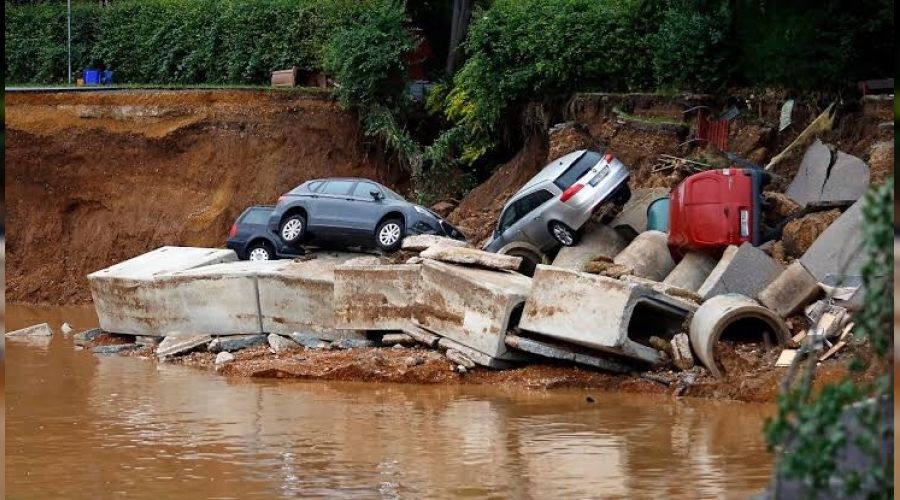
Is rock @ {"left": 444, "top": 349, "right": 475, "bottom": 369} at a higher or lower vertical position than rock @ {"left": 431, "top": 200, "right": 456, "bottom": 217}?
lower

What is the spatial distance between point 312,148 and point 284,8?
465 centimetres

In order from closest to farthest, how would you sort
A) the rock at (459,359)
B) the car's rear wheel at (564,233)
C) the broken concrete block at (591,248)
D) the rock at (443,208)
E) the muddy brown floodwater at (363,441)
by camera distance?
the muddy brown floodwater at (363,441)
the rock at (459,359)
the broken concrete block at (591,248)
the car's rear wheel at (564,233)
the rock at (443,208)

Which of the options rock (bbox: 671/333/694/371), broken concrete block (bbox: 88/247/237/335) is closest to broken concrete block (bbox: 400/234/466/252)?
broken concrete block (bbox: 88/247/237/335)

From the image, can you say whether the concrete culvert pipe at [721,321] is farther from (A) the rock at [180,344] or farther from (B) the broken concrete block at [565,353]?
(A) the rock at [180,344]

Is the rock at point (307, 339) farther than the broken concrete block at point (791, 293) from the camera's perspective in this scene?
Yes

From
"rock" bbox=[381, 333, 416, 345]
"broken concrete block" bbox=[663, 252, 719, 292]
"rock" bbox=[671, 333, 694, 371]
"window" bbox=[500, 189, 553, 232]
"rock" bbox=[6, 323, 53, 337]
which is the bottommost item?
"rock" bbox=[6, 323, 53, 337]

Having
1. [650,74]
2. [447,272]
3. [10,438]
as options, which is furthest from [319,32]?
[10,438]

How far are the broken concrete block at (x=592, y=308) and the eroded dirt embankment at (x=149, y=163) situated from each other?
18345mm

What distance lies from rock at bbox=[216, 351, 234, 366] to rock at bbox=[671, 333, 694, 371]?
7540 millimetres

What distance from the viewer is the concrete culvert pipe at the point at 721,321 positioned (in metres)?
18.9

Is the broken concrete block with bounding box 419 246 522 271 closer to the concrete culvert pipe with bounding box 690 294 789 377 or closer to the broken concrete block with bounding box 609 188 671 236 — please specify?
the concrete culvert pipe with bounding box 690 294 789 377

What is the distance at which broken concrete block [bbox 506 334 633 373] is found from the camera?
20156 millimetres

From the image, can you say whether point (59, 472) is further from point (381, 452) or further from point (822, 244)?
point (822, 244)

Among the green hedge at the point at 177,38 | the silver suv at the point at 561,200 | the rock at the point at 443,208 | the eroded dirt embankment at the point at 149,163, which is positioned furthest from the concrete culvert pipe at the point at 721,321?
the green hedge at the point at 177,38
